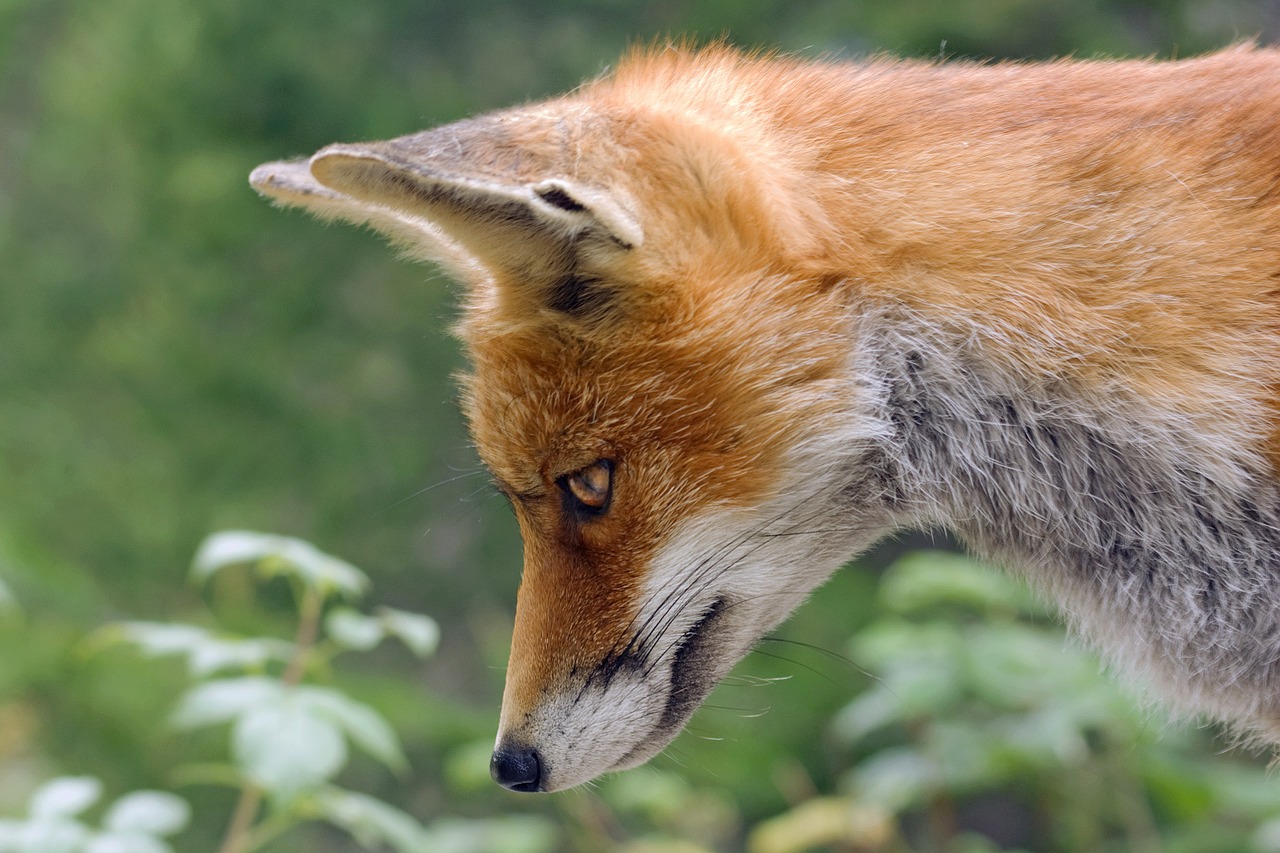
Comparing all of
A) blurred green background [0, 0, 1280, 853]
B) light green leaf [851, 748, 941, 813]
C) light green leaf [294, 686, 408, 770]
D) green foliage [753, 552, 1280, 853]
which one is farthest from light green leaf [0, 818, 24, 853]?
blurred green background [0, 0, 1280, 853]

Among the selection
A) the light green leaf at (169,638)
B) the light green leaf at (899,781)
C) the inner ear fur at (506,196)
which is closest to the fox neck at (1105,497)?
the inner ear fur at (506,196)

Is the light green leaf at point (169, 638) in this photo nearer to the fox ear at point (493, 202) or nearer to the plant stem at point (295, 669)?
the plant stem at point (295, 669)

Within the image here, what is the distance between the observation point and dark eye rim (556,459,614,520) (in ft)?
6.64

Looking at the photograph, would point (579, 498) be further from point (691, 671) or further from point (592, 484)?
point (691, 671)

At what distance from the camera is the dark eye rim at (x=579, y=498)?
203 centimetres

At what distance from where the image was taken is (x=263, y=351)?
5.15m

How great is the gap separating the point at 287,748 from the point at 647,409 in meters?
0.88

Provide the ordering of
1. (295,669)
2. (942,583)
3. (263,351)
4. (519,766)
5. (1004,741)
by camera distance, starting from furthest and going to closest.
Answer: (263,351), (1004,741), (942,583), (295,669), (519,766)

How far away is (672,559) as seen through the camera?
2.04 metres

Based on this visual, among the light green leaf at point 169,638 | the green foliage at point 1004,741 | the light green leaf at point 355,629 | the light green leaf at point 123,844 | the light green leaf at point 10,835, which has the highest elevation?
the light green leaf at point 169,638

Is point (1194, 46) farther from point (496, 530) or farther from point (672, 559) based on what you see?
point (672, 559)

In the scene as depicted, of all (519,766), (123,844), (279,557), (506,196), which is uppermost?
(506,196)

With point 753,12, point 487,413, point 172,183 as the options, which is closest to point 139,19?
point 172,183

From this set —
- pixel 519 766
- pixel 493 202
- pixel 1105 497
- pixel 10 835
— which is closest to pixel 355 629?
pixel 519 766
